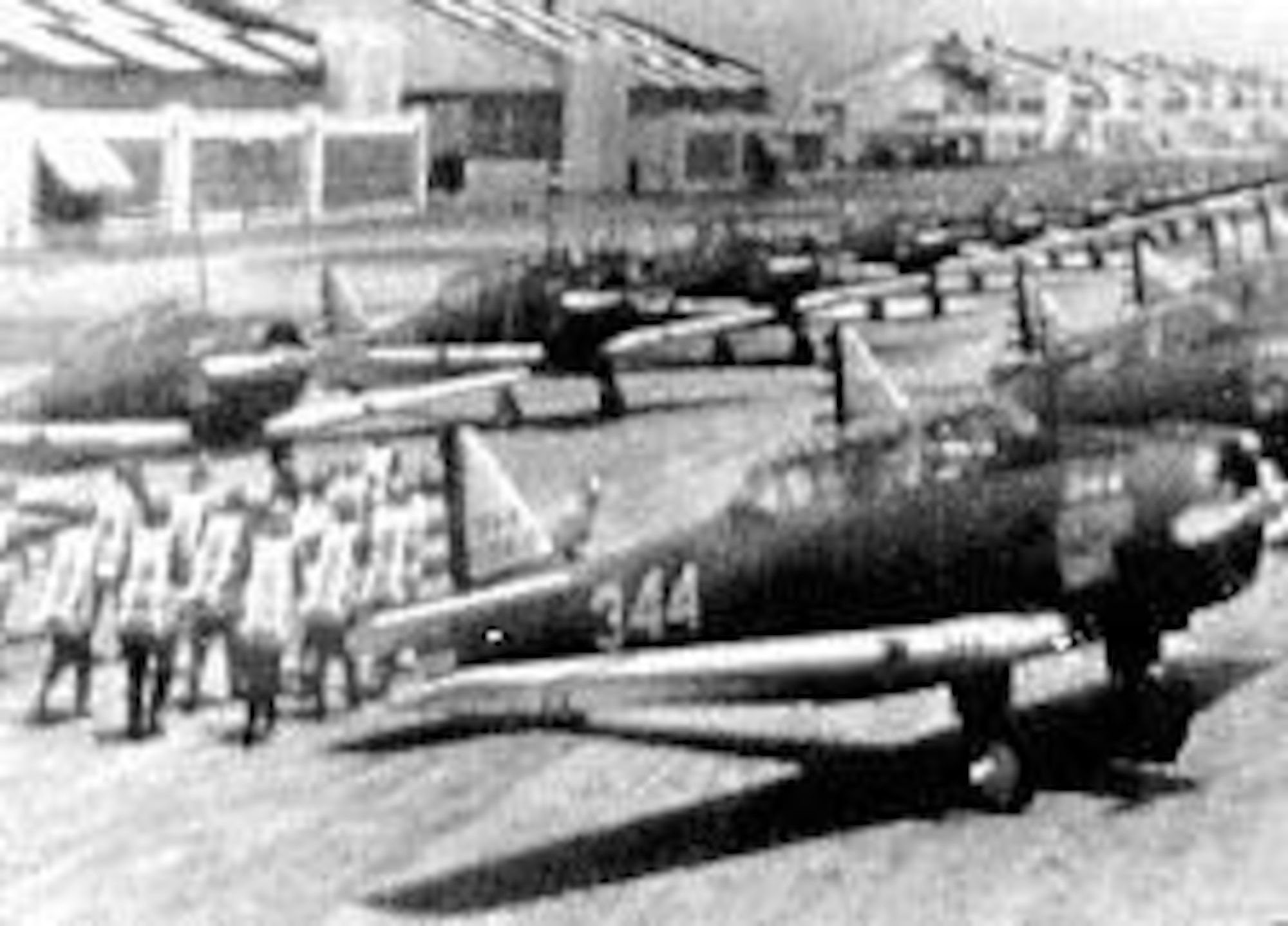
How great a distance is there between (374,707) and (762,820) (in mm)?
3759

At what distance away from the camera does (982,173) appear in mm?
87438

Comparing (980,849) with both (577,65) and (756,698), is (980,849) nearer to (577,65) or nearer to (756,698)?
(756,698)

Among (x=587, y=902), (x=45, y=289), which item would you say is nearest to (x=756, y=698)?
(x=587, y=902)

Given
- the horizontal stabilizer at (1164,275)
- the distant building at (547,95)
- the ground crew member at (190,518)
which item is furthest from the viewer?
the distant building at (547,95)

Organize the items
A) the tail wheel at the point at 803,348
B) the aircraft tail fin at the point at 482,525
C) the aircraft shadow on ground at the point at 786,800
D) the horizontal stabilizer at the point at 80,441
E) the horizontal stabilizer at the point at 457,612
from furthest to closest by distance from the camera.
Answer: the tail wheel at the point at 803,348 < the horizontal stabilizer at the point at 80,441 < the aircraft tail fin at the point at 482,525 < the horizontal stabilizer at the point at 457,612 < the aircraft shadow on ground at the point at 786,800

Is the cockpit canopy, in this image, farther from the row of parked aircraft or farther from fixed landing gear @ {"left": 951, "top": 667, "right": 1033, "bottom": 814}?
fixed landing gear @ {"left": 951, "top": 667, "right": 1033, "bottom": 814}

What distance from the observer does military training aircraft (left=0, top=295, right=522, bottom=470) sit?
24.6m

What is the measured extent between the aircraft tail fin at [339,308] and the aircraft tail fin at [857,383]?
27.1 feet

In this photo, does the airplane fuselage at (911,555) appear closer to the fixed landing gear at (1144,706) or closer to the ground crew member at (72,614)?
the fixed landing gear at (1144,706)

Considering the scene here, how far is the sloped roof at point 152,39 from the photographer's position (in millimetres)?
43281

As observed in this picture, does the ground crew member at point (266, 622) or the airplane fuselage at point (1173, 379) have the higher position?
the airplane fuselage at point (1173, 379)

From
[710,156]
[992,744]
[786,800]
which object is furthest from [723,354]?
[710,156]

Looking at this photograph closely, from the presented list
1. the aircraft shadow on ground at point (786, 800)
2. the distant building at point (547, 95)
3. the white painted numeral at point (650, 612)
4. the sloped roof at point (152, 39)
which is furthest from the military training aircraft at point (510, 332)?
the distant building at point (547, 95)

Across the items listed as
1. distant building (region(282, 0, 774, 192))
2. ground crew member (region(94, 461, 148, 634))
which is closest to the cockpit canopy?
ground crew member (region(94, 461, 148, 634))
